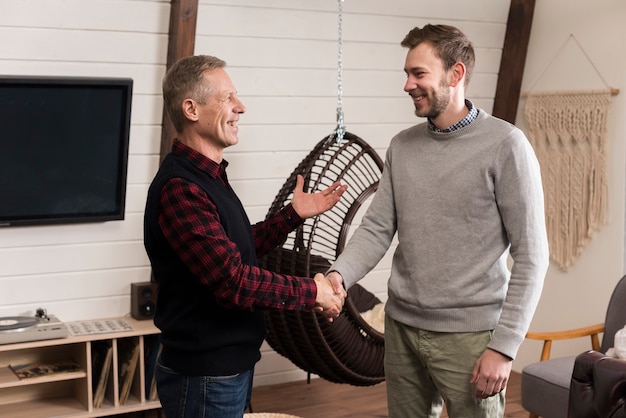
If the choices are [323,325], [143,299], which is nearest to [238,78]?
[143,299]

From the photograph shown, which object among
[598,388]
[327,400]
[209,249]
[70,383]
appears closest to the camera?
[209,249]

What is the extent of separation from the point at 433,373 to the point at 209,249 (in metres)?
0.70

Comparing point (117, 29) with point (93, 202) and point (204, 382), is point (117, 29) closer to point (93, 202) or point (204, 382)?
point (93, 202)

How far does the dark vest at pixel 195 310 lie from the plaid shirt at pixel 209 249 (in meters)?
0.03

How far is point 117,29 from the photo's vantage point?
391 cm

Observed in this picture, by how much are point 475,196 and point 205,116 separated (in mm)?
743

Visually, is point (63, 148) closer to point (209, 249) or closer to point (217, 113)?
point (217, 113)

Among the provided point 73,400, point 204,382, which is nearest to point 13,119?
point 73,400

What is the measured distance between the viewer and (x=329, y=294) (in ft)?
7.93

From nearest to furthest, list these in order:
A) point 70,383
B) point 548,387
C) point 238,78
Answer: point 548,387, point 70,383, point 238,78

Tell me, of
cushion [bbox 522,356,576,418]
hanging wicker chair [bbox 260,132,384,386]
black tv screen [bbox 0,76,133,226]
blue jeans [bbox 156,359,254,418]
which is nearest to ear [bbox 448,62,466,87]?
blue jeans [bbox 156,359,254,418]

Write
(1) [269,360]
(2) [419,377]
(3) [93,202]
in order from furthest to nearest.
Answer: (1) [269,360] → (3) [93,202] → (2) [419,377]

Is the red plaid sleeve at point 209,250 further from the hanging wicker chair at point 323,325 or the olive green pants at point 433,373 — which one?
the hanging wicker chair at point 323,325

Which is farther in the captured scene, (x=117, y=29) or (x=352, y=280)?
(x=117, y=29)
